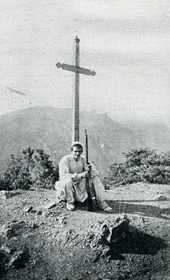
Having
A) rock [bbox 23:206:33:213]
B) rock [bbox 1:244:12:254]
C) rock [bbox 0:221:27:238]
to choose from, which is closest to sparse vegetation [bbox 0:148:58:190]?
rock [bbox 23:206:33:213]

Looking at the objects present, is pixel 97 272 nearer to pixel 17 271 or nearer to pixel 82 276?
pixel 82 276

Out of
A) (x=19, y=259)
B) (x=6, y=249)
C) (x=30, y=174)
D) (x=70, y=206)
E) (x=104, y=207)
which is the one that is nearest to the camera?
(x=19, y=259)

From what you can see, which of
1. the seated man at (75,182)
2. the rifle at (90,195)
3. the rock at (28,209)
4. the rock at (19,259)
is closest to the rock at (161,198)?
the seated man at (75,182)

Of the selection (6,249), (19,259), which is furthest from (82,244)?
(6,249)

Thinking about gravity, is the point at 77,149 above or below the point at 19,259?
above

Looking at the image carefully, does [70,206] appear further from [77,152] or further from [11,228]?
[11,228]

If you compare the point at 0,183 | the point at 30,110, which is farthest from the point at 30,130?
the point at 0,183

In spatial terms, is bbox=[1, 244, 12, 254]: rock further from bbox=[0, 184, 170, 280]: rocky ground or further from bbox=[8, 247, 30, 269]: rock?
bbox=[8, 247, 30, 269]: rock
